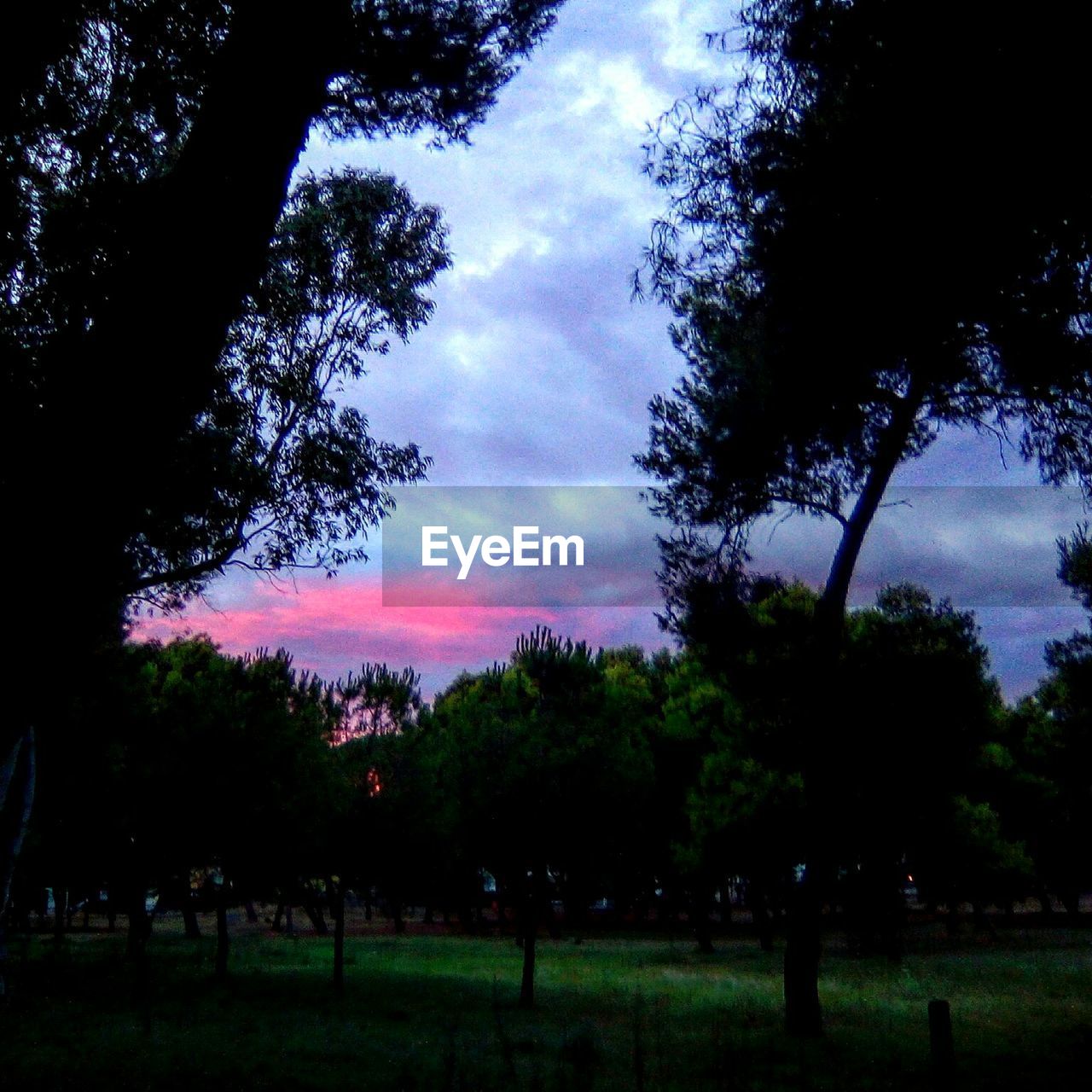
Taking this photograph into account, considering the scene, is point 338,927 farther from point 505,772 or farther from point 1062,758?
point 1062,758

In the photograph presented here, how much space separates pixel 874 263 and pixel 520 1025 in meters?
16.0

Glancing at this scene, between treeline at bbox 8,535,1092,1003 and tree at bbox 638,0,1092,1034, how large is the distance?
8.60 feet

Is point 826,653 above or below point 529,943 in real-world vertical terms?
above

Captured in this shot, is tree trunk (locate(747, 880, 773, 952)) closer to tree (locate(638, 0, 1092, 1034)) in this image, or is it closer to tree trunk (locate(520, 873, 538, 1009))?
tree trunk (locate(520, 873, 538, 1009))

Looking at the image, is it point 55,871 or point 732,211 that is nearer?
point 732,211

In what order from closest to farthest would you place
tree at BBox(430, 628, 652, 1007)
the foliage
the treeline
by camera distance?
the foliage
the treeline
tree at BBox(430, 628, 652, 1007)

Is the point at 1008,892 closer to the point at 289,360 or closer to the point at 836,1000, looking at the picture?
the point at 836,1000

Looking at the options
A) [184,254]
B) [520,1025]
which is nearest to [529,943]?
[520,1025]

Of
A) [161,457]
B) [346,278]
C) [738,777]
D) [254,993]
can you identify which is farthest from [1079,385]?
[738,777]

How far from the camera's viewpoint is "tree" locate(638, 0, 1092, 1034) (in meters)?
11.9

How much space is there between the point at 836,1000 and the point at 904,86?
2117 cm

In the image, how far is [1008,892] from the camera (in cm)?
5338

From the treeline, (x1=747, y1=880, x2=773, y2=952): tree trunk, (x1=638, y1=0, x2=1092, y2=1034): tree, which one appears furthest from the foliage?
(x1=747, y1=880, x2=773, y2=952): tree trunk

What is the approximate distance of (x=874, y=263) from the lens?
43.4ft
